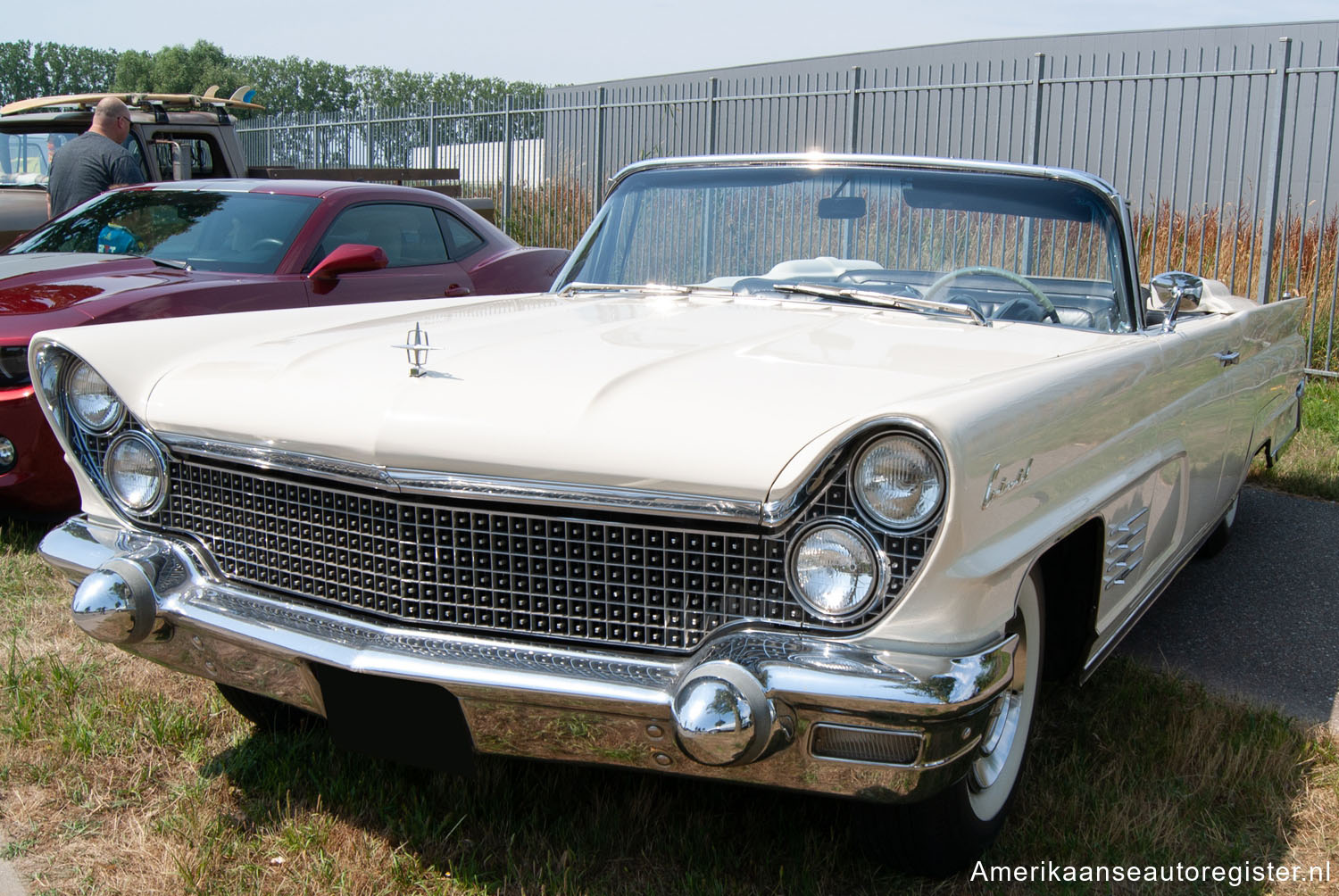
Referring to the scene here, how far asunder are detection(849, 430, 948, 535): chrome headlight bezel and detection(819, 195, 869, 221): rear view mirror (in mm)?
1554

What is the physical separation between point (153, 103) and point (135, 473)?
6.57 m

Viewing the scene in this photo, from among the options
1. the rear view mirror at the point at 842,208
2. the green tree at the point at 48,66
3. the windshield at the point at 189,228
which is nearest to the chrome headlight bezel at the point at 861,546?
the rear view mirror at the point at 842,208

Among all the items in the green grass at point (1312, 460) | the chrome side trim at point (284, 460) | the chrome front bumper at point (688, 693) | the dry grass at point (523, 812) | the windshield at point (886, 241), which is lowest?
the dry grass at point (523, 812)

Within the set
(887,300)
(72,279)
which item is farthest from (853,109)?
(887,300)

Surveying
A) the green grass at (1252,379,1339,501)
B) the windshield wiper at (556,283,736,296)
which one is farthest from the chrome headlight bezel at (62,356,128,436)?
the green grass at (1252,379,1339,501)

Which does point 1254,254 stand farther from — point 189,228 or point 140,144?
point 140,144

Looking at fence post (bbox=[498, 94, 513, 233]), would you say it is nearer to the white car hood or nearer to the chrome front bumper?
the white car hood

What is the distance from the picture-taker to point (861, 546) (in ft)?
6.04

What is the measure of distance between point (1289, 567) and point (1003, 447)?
326cm

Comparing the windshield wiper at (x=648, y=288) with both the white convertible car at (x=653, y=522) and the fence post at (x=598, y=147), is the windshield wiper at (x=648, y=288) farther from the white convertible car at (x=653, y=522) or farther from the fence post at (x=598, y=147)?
the fence post at (x=598, y=147)

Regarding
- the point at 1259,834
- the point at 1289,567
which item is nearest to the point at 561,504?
the point at 1259,834

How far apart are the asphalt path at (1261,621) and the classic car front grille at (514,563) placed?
2010mm

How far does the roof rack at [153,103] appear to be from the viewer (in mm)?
8039

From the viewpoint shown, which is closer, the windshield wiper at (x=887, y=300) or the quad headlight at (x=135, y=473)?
the quad headlight at (x=135, y=473)
